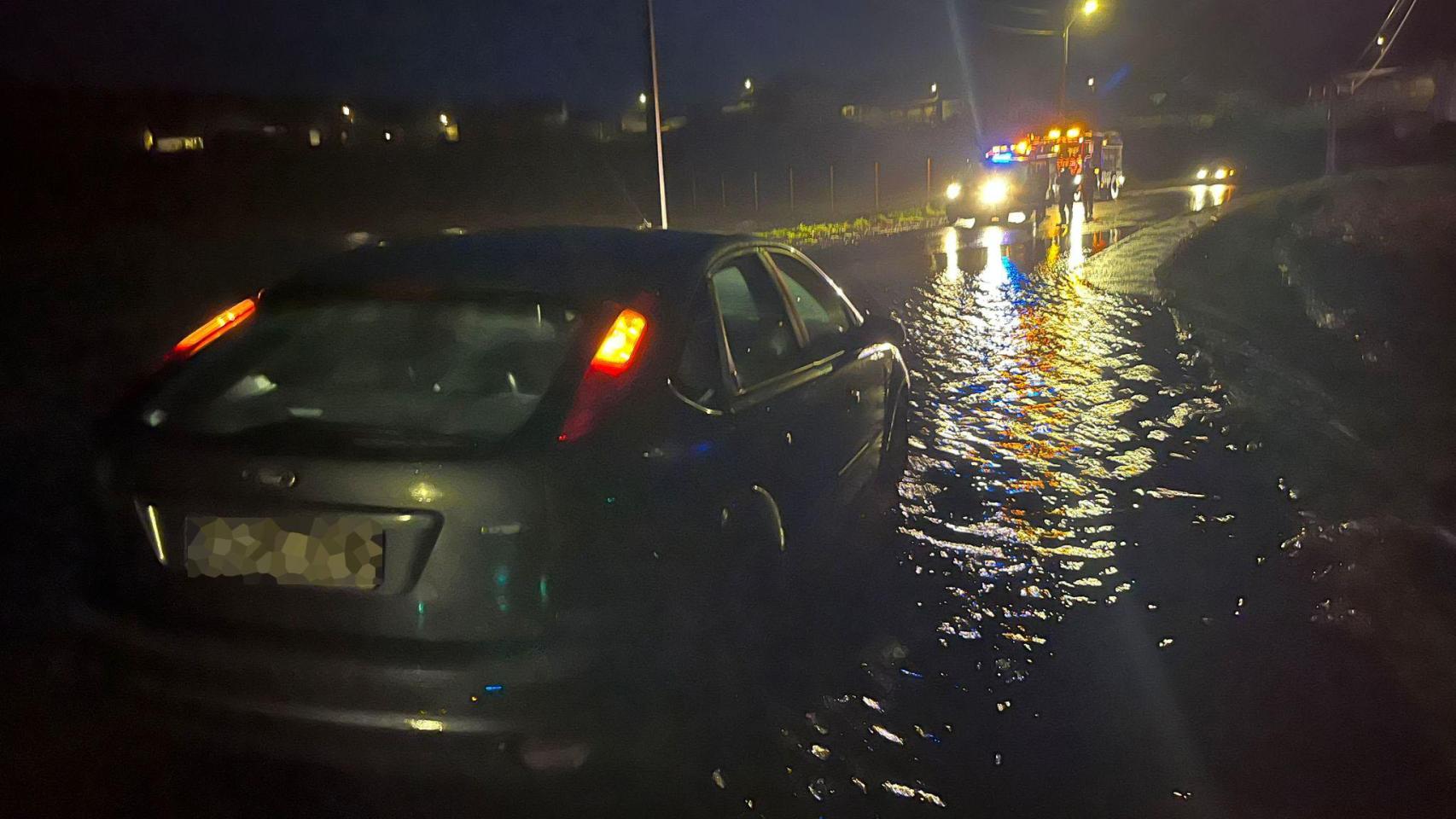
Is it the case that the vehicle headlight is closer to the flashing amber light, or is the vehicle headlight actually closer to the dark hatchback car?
the dark hatchback car

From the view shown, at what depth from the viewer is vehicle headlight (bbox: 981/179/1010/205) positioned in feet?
95.6

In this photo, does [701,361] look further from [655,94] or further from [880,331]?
[655,94]

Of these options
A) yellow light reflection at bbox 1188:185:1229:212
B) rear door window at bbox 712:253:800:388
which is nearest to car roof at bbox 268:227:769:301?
rear door window at bbox 712:253:800:388

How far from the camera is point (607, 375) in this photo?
3.12m

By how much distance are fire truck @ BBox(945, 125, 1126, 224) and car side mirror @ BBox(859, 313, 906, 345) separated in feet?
81.7

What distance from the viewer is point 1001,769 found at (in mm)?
3326

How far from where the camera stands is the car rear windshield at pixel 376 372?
302 cm

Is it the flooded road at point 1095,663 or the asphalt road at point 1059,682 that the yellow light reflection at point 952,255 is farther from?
the asphalt road at point 1059,682

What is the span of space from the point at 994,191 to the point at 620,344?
2759 cm

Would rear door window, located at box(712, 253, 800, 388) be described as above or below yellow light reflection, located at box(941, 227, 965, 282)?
above

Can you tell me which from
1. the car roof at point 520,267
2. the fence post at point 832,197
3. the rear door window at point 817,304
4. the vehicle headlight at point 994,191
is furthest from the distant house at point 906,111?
the car roof at point 520,267

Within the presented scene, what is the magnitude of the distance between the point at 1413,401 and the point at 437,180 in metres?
34.2

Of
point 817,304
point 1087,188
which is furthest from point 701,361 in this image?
point 1087,188

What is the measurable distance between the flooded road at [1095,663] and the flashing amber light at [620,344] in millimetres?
1234
